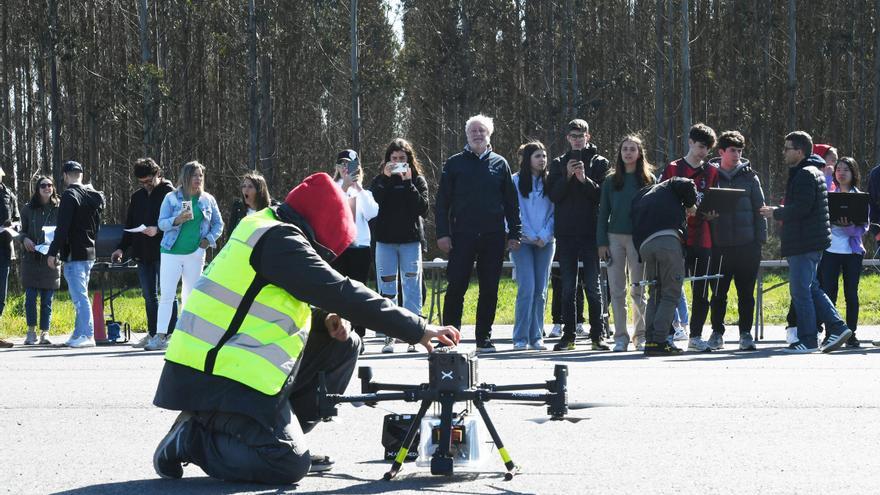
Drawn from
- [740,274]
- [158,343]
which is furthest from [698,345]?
[158,343]

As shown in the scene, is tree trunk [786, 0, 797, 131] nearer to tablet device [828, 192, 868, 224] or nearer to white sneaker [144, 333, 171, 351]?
tablet device [828, 192, 868, 224]

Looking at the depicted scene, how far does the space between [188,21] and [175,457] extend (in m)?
39.0

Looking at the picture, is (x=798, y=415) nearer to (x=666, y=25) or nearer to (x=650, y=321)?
(x=650, y=321)

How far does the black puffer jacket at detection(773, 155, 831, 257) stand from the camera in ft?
44.9

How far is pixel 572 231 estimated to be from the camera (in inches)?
570

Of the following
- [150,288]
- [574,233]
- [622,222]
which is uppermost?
[622,222]

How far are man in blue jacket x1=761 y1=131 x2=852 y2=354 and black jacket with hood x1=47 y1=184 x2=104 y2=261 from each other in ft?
24.7

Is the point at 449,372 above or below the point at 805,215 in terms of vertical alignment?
below

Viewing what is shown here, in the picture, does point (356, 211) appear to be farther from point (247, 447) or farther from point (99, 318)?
point (247, 447)

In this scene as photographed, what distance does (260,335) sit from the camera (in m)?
6.71

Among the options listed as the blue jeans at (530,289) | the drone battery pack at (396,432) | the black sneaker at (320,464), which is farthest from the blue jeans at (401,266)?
the black sneaker at (320,464)

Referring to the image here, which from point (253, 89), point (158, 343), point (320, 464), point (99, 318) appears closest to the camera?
point (320, 464)

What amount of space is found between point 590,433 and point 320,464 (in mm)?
1842

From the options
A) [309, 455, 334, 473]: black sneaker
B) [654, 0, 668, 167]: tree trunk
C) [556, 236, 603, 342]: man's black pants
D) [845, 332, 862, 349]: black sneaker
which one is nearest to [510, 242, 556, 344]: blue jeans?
[556, 236, 603, 342]: man's black pants
